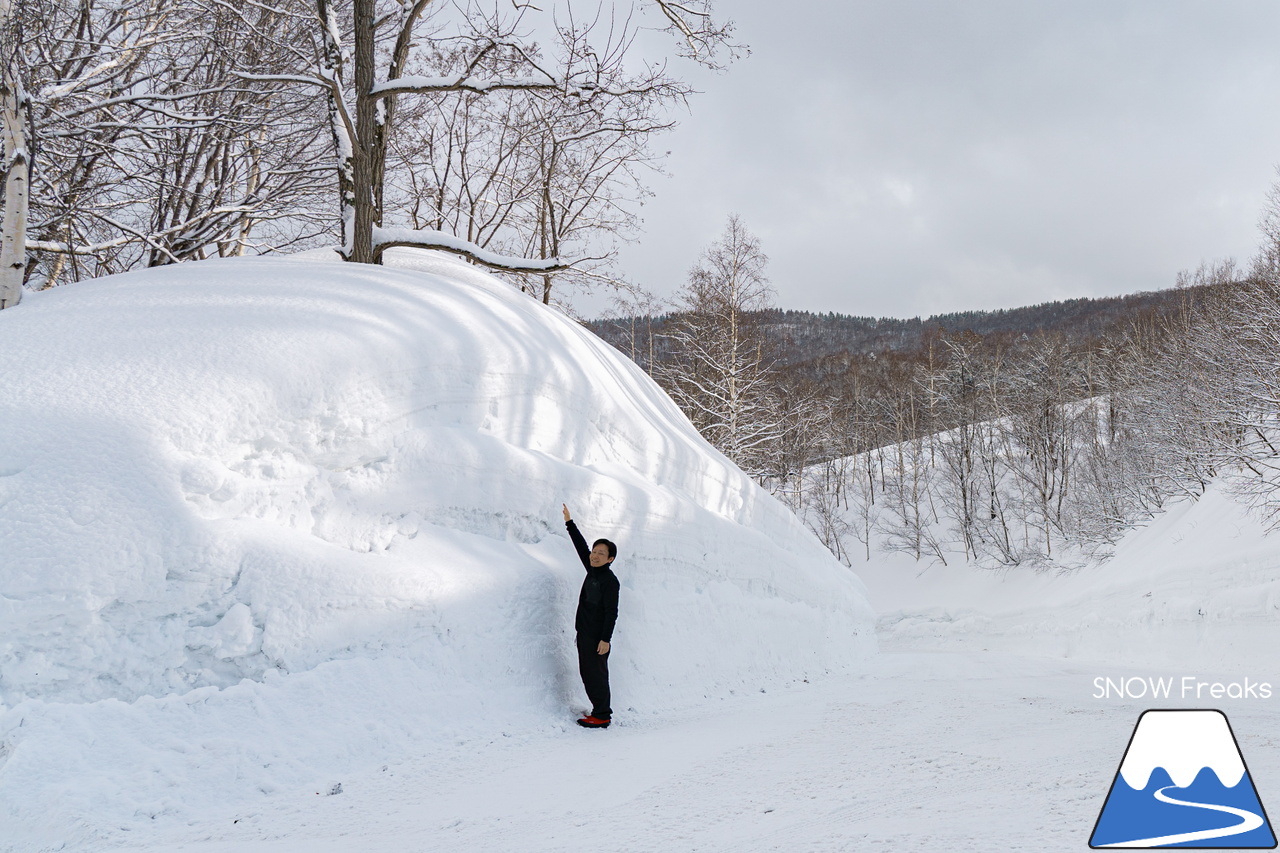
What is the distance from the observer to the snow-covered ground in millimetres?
3162

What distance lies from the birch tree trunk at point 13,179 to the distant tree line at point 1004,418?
14.4m

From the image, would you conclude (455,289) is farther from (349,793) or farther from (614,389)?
(349,793)

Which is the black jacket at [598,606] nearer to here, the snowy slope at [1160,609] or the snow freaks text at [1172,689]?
the snow freaks text at [1172,689]

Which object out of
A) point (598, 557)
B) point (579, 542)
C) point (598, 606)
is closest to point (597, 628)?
point (598, 606)

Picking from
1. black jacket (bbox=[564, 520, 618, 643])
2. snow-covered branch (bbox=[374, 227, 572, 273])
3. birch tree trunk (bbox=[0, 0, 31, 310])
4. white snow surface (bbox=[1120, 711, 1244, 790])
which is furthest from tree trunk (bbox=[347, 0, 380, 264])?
white snow surface (bbox=[1120, 711, 1244, 790])

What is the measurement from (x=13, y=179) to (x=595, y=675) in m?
6.42

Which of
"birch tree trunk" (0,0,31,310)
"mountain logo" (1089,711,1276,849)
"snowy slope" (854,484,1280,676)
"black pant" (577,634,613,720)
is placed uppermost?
"birch tree trunk" (0,0,31,310)

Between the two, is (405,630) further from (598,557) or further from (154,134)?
(154,134)

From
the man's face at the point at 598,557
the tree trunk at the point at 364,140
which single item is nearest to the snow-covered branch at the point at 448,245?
the tree trunk at the point at 364,140

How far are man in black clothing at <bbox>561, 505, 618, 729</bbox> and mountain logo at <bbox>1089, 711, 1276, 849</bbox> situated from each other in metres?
3.00

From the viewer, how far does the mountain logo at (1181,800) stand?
243 cm

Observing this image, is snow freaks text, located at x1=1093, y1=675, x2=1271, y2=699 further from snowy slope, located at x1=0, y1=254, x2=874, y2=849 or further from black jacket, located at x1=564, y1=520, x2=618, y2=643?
black jacket, located at x1=564, y1=520, x2=618, y2=643

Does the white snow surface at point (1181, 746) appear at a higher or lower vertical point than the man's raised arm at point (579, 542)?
lower

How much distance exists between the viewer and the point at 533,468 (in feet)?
19.3
